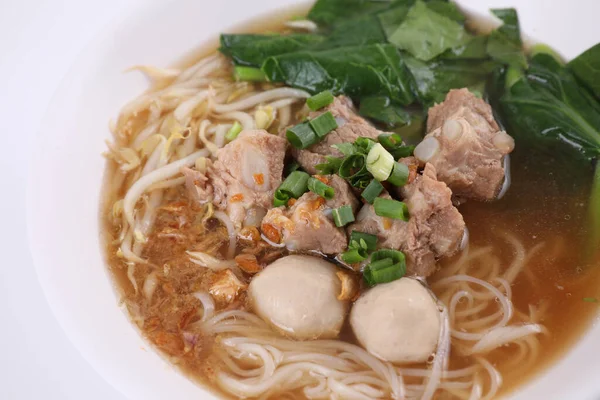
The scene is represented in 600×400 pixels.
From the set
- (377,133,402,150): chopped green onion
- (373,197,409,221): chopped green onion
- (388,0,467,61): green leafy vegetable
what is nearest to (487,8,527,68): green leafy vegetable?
(388,0,467,61): green leafy vegetable

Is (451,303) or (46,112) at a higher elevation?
(46,112)

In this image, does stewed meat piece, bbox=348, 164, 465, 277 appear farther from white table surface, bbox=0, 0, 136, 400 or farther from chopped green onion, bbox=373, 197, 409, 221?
white table surface, bbox=0, 0, 136, 400

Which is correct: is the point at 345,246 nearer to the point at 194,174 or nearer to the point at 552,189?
the point at 194,174

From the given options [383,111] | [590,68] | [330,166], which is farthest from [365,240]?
[590,68]

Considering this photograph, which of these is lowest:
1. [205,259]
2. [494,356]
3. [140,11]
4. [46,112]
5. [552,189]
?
[494,356]

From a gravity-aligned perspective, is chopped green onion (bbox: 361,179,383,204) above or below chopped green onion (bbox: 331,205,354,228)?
above

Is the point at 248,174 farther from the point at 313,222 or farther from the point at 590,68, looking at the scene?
the point at 590,68

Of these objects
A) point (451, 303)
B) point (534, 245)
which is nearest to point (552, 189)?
point (534, 245)
